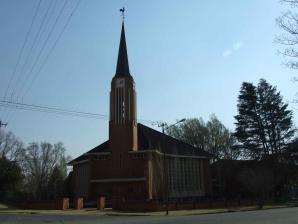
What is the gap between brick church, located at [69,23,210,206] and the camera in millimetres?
54875

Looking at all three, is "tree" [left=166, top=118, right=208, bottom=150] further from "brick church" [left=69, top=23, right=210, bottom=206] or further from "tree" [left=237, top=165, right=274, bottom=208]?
"tree" [left=237, top=165, right=274, bottom=208]

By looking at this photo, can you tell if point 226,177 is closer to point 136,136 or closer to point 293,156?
point 293,156

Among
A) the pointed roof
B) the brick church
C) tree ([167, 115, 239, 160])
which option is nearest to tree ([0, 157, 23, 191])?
the brick church

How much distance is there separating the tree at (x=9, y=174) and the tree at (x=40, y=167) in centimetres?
1261

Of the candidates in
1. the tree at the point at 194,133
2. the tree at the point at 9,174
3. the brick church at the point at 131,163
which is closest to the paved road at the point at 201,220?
the brick church at the point at 131,163

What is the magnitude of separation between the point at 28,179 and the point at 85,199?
29533 millimetres

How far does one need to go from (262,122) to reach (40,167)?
42.5m

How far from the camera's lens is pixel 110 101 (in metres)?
58.6

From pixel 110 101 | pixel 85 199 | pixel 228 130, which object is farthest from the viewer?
pixel 228 130

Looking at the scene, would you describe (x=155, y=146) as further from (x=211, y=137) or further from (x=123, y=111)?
(x=211, y=137)

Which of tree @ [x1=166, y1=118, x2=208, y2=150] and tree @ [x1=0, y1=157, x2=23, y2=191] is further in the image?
tree @ [x1=166, y1=118, x2=208, y2=150]

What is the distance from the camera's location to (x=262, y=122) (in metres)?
63.7

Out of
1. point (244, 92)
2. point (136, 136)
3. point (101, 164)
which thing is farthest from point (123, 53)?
point (244, 92)

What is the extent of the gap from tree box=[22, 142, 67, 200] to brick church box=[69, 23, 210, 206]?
1611 centimetres
